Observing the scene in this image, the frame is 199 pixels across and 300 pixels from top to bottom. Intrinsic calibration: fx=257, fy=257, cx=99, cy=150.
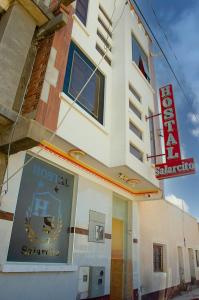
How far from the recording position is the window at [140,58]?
11.2 meters

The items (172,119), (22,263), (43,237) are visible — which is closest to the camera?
(22,263)

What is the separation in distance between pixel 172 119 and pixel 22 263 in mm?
6849

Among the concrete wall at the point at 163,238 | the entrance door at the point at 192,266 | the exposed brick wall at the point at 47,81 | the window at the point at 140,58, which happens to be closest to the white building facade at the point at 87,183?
the exposed brick wall at the point at 47,81

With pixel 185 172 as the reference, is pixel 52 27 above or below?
above

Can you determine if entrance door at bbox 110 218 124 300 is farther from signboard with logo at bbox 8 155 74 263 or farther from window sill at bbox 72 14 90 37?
window sill at bbox 72 14 90 37

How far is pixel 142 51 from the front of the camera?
1221cm

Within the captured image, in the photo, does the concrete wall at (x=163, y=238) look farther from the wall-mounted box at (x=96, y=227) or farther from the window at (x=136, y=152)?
the wall-mounted box at (x=96, y=227)

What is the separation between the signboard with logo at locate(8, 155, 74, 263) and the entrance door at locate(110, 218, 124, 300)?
3.17 m

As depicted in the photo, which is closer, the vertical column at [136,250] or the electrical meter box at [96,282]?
the electrical meter box at [96,282]

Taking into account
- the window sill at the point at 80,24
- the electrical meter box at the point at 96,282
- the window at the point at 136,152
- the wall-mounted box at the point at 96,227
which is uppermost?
the window sill at the point at 80,24

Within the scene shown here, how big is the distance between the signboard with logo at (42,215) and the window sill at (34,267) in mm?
182

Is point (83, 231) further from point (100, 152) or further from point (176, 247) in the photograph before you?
point (176, 247)

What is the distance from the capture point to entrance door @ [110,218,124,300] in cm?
872

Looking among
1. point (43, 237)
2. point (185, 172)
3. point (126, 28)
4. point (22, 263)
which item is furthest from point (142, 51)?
point (22, 263)
